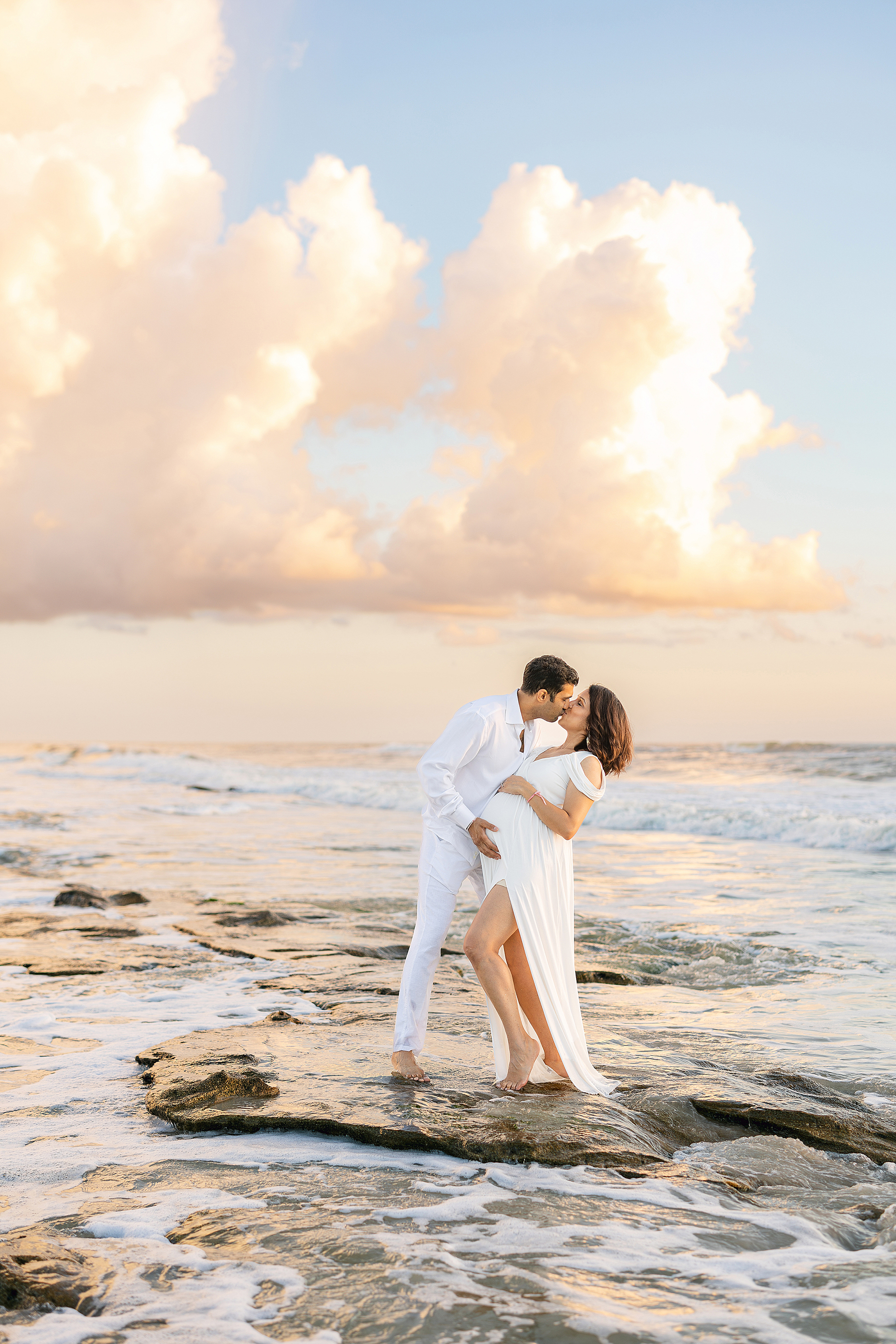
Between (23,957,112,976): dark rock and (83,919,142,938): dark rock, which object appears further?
(83,919,142,938): dark rock

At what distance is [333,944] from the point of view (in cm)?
927

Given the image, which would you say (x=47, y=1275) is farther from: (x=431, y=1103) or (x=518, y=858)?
(x=518, y=858)

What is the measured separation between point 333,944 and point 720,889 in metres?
5.92

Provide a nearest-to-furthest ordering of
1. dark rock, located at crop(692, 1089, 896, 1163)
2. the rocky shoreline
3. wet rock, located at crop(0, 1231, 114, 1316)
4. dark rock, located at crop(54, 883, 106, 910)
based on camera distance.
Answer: wet rock, located at crop(0, 1231, 114, 1316) → the rocky shoreline → dark rock, located at crop(692, 1089, 896, 1163) → dark rock, located at crop(54, 883, 106, 910)

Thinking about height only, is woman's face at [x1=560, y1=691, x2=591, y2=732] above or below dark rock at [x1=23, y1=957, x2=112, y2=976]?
above

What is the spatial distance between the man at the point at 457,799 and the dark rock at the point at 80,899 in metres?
6.78

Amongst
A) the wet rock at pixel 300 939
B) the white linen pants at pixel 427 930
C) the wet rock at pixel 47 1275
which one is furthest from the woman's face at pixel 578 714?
the wet rock at pixel 300 939

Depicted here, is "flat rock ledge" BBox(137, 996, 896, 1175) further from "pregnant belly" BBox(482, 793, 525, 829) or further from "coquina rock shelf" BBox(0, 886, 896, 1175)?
"pregnant belly" BBox(482, 793, 525, 829)

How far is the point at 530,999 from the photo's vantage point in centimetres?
511

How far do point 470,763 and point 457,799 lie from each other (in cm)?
22

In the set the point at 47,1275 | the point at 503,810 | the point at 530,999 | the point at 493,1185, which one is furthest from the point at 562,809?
the point at 47,1275

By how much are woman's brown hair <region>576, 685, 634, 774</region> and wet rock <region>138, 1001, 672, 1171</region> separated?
5.31 ft

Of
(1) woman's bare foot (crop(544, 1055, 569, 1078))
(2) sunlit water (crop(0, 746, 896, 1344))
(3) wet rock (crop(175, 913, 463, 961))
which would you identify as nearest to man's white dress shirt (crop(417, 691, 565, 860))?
(1) woman's bare foot (crop(544, 1055, 569, 1078))

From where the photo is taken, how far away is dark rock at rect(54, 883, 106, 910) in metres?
11.0
